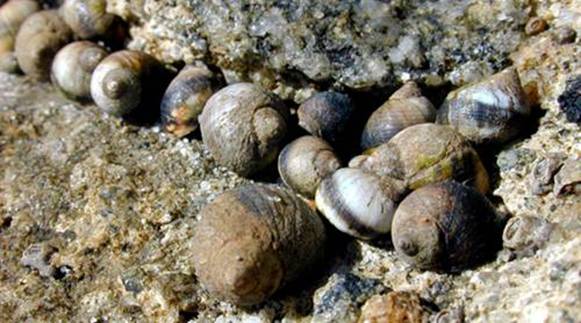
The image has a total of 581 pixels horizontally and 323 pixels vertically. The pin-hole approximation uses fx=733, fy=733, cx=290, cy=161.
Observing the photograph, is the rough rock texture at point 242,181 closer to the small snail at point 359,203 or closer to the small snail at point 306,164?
the small snail at point 359,203

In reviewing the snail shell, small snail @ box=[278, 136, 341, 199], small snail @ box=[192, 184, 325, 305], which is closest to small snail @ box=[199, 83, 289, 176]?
small snail @ box=[278, 136, 341, 199]

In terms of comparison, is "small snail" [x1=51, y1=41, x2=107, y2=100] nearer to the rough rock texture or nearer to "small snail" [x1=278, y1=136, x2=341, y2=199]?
the rough rock texture

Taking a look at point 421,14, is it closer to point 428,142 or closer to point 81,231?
point 428,142

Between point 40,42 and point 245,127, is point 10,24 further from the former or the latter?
point 245,127

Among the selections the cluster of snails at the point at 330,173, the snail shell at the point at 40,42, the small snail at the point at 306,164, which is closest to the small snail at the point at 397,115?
the cluster of snails at the point at 330,173

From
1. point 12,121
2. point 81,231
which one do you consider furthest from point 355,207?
point 12,121
